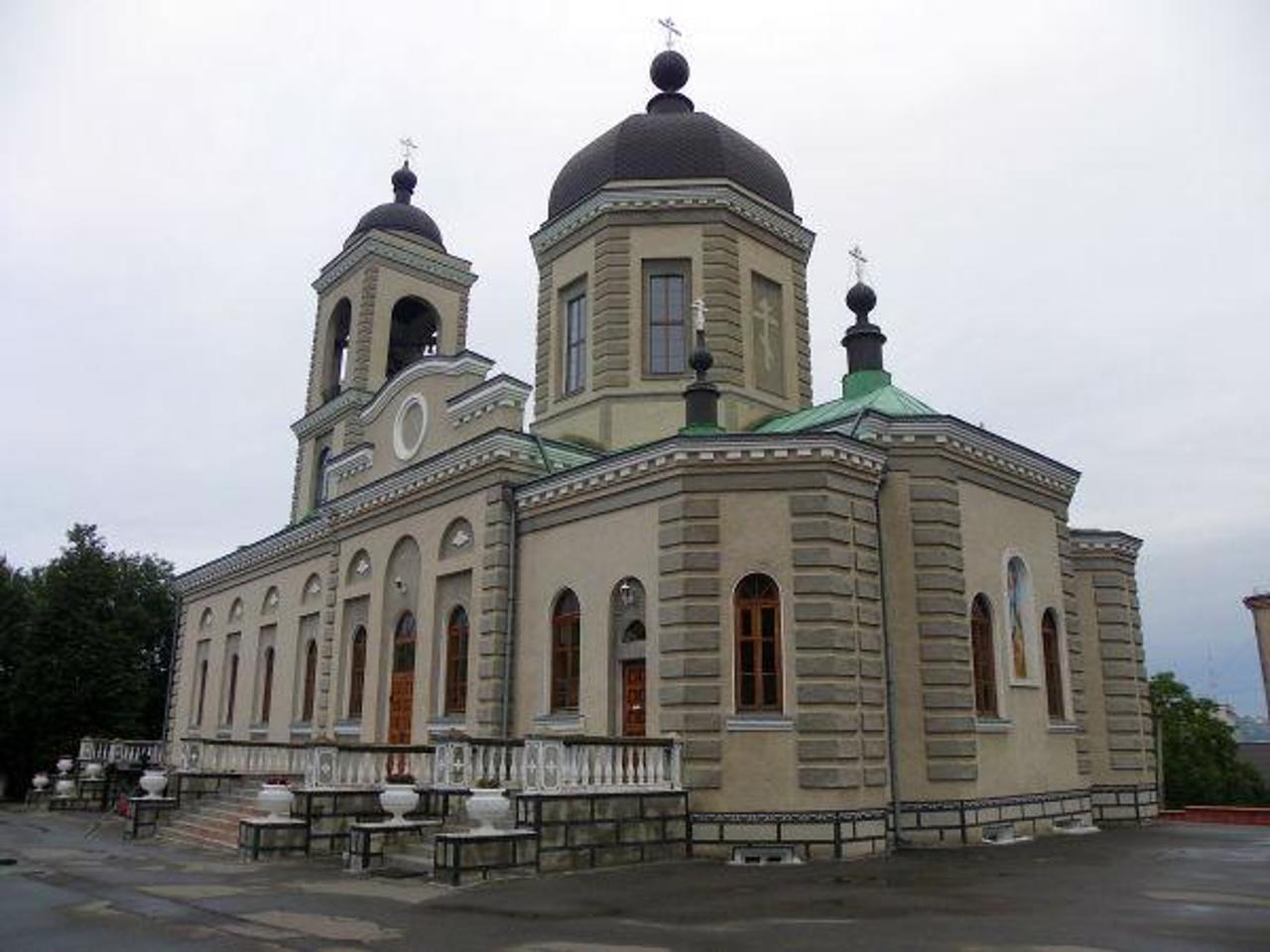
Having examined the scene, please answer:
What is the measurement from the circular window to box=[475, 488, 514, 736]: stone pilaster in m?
3.57

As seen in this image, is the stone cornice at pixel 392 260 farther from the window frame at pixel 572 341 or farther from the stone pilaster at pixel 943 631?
the stone pilaster at pixel 943 631

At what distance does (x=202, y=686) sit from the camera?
3612 cm

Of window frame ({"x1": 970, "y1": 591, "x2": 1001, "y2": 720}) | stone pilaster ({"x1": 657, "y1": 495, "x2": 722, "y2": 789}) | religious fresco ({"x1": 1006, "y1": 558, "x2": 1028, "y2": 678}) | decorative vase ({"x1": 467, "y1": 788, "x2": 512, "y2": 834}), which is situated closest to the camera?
decorative vase ({"x1": 467, "y1": 788, "x2": 512, "y2": 834})

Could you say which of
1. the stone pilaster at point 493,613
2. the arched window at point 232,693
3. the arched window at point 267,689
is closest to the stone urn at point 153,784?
the stone pilaster at point 493,613

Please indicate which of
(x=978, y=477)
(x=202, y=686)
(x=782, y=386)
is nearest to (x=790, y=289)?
(x=782, y=386)

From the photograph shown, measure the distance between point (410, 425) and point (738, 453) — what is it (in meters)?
9.78

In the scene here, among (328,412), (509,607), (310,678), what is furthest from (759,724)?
(328,412)

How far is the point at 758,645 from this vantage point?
55.1 ft

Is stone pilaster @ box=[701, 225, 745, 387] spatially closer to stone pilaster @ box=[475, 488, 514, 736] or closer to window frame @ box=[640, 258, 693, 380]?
window frame @ box=[640, 258, 693, 380]

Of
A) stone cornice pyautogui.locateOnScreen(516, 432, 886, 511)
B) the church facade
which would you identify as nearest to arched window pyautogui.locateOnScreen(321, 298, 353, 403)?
the church facade

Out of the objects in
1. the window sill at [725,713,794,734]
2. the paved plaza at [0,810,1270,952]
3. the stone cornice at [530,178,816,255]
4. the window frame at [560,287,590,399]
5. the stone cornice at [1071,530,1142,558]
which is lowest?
the paved plaza at [0,810,1270,952]

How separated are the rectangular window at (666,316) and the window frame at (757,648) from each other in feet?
23.3

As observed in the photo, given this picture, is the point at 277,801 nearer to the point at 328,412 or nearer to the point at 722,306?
the point at 722,306

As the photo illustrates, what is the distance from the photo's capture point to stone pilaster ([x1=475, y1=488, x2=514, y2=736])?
19922 mm
